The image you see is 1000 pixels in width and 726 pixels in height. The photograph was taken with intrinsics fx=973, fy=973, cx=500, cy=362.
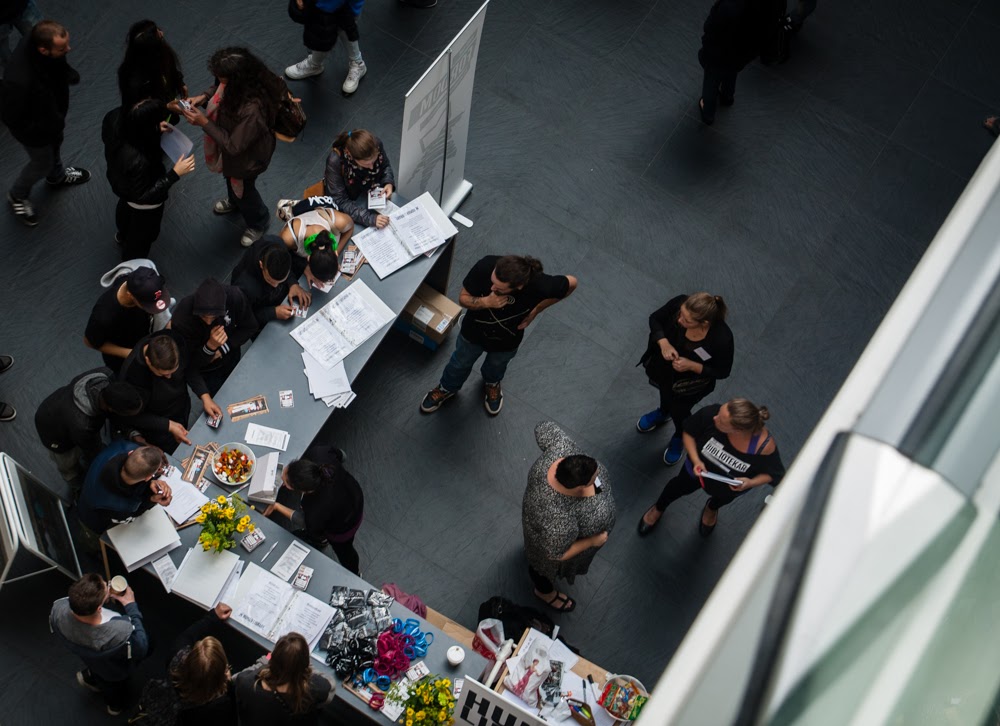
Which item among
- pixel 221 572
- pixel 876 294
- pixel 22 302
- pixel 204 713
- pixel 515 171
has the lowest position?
pixel 204 713

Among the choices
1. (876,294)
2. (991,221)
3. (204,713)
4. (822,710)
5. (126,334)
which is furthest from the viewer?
(876,294)

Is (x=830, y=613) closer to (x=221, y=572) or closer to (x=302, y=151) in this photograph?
(x=221, y=572)

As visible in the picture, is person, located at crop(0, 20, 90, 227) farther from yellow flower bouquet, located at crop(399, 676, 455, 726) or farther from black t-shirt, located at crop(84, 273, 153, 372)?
yellow flower bouquet, located at crop(399, 676, 455, 726)

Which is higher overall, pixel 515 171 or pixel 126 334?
pixel 515 171

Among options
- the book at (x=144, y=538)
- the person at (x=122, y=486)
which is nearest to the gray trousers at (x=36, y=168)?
the person at (x=122, y=486)

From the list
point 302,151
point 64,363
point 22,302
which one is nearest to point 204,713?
point 64,363

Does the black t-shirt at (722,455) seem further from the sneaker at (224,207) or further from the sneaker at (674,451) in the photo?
the sneaker at (224,207)

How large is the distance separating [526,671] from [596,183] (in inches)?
152

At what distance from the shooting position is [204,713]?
4684 mm

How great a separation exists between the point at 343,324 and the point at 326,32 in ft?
8.06

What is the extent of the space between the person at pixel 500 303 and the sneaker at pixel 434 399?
231 mm

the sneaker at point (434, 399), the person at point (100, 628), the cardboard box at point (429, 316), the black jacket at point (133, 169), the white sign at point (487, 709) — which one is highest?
the cardboard box at point (429, 316)

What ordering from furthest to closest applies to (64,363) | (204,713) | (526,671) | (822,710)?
(64,363) → (526,671) → (204,713) → (822,710)

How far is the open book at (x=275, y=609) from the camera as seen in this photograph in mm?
5020
